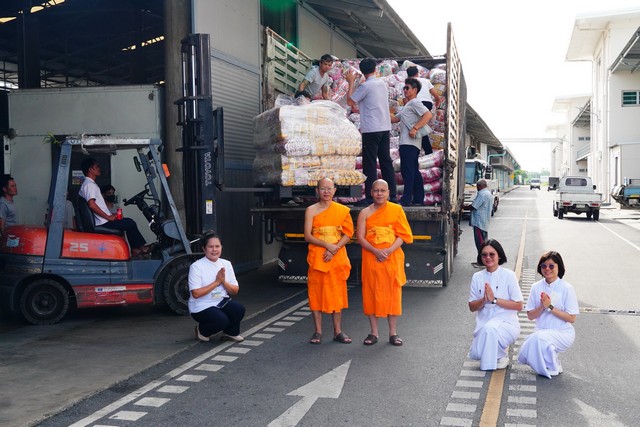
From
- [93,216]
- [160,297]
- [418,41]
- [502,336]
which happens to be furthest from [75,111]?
[418,41]

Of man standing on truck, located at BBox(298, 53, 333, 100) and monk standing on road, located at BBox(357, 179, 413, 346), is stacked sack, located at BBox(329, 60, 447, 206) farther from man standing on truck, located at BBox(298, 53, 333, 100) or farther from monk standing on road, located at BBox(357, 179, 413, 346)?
monk standing on road, located at BBox(357, 179, 413, 346)

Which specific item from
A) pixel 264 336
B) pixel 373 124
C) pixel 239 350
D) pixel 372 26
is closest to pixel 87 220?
pixel 264 336

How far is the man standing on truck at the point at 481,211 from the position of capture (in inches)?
523

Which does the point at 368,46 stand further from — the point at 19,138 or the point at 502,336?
the point at 502,336

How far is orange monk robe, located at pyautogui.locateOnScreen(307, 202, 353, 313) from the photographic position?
696 cm

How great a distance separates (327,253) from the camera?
6.94 m

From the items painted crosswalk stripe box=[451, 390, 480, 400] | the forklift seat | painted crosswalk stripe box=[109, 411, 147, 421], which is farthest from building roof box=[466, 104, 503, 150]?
painted crosswalk stripe box=[109, 411, 147, 421]

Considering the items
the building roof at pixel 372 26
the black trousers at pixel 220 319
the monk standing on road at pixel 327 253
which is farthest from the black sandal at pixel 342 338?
the building roof at pixel 372 26

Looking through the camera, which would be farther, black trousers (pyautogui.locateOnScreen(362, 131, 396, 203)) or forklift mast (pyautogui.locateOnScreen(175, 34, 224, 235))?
black trousers (pyautogui.locateOnScreen(362, 131, 396, 203))

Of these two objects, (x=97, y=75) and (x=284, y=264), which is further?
(x=97, y=75)

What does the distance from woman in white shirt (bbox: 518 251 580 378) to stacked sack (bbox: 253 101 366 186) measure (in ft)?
13.8

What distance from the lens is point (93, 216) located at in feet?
27.7

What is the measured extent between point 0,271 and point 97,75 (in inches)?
779

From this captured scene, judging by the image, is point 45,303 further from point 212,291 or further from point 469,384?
point 469,384
